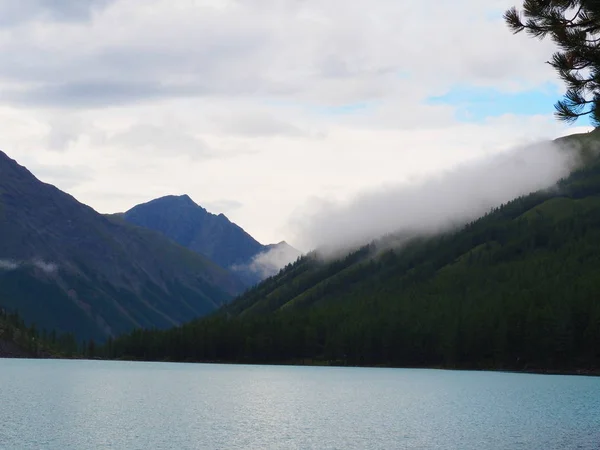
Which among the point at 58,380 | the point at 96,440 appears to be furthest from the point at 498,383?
the point at 96,440

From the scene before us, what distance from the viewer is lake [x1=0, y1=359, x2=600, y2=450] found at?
8456 cm

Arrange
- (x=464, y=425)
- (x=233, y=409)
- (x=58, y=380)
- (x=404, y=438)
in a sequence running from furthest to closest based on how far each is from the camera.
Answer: (x=58, y=380) < (x=233, y=409) < (x=464, y=425) < (x=404, y=438)

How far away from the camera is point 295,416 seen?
116 m

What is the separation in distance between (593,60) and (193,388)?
14721 centimetres

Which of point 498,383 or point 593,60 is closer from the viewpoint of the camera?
point 593,60

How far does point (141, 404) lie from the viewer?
A: 132 m

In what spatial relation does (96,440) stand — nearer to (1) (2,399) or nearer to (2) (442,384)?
(1) (2,399)

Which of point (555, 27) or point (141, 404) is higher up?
point (555, 27)

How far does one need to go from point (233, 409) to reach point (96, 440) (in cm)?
4510

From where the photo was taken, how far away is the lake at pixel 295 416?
84562 mm

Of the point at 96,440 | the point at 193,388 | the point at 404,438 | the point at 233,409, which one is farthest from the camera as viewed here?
the point at 193,388

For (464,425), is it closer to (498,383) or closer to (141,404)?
(141,404)

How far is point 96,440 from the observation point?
83.2 m

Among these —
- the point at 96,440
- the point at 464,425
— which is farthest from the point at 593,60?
the point at 464,425
